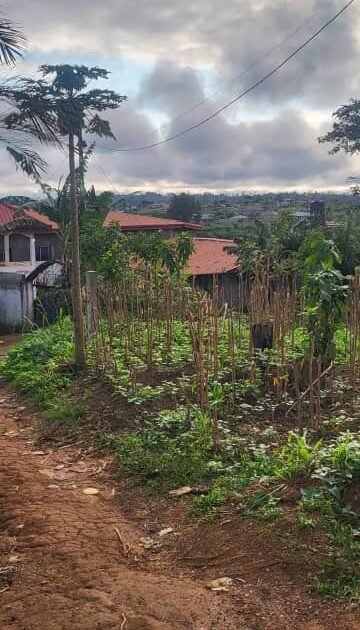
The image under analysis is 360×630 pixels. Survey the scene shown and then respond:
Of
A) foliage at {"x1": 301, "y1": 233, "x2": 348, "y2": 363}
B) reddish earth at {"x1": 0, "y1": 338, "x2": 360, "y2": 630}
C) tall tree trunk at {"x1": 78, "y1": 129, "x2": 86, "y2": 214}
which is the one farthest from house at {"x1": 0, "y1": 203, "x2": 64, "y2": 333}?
reddish earth at {"x1": 0, "y1": 338, "x2": 360, "y2": 630}

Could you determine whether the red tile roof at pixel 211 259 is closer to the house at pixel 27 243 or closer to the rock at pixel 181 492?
the house at pixel 27 243

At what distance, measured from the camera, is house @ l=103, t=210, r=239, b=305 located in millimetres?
16938

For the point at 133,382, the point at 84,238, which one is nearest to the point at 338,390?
the point at 133,382

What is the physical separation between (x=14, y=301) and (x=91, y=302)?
6992 mm

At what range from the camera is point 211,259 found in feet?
65.6

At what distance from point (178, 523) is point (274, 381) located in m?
2.25

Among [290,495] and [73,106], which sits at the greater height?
[73,106]

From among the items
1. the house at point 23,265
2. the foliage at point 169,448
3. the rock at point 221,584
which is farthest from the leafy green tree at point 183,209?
the rock at point 221,584

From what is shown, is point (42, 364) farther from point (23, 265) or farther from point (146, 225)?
point (146, 225)

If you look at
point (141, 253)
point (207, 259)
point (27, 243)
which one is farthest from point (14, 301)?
point (207, 259)

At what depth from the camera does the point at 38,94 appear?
5.77 m

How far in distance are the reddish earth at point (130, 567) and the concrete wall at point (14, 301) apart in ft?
33.5

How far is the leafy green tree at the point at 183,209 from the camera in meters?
34.3

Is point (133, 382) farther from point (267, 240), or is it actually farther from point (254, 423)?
point (267, 240)
